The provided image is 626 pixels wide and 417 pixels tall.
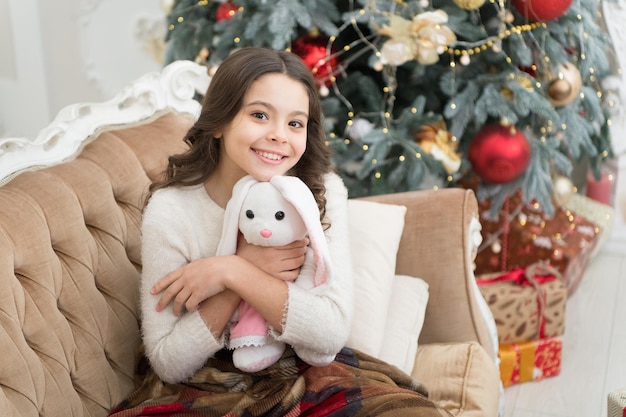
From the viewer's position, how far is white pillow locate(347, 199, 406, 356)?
1.87m

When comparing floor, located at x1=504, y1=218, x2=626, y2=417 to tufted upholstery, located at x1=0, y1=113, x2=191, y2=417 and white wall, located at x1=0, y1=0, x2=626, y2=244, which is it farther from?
white wall, located at x1=0, y1=0, x2=626, y2=244

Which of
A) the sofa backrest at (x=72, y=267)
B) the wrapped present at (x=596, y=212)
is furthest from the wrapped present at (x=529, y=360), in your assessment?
the sofa backrest at (x=72, y=267)

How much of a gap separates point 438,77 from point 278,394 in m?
1.71

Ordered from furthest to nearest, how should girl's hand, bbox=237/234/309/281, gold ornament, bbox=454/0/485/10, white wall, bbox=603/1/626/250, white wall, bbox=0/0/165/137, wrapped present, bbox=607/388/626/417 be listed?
white wall, bbox=0/0/165/137 → white wall, bbox=603/1/626/250 → gold ornament, bbox=454/0/485/10 → wrapped present, bbox=607/388/626/417 → girl's hand, bbox=237/234/309/281

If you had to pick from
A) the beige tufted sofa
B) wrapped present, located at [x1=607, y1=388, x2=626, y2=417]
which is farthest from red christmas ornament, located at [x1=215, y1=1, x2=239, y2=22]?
wrapped present, located at [x1=607, y1=388, x2=626, y2=417]

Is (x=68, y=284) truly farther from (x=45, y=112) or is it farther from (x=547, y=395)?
(x=45, y=112)

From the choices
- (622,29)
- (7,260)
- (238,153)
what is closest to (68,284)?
(7,260)

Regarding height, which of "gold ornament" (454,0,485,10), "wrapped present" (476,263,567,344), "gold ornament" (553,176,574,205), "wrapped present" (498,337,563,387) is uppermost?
"gold ornament" (454,0,485,10)

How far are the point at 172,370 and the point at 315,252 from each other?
0.33 metres

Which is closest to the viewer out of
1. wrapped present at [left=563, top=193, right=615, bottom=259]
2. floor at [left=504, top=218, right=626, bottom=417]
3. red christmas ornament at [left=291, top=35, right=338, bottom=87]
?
floor at [left=504, top=218, right=626, bottom=417]

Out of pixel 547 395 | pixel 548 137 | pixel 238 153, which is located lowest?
pixel 547 395

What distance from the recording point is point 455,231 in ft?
6.82

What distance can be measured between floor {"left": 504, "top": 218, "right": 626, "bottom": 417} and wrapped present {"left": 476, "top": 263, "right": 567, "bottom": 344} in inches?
6.4

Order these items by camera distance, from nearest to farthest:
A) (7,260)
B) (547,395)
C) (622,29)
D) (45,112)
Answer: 1. (7,260)
2. (547,395)
3. (622,29)
4. (45,112)
